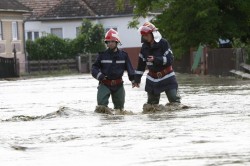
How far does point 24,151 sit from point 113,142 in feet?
3.49

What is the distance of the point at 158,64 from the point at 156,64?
1.8 inches

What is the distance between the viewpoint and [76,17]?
74562mm

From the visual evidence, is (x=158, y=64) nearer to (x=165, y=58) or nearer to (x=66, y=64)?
(x=165, y=58)

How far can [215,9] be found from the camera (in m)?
38.8

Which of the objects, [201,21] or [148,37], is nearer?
[148,37]

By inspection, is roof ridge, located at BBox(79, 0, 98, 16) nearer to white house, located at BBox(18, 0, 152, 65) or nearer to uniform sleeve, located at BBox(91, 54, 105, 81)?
white house, located at BBox(18, 0, 152, 65)

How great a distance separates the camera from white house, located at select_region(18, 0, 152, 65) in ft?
243

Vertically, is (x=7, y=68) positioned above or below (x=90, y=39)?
below

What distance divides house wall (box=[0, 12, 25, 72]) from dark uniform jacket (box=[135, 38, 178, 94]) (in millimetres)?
47691

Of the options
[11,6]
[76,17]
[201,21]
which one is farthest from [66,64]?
[201,21]

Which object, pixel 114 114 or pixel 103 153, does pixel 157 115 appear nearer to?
pixel 114 114

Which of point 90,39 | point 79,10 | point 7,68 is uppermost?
point 79,10

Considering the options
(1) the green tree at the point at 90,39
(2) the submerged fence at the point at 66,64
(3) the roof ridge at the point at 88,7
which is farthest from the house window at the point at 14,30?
(3) the roof ridge at the point at 88,7

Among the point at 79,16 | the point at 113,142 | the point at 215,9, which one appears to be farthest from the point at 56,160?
the point at 79,16
